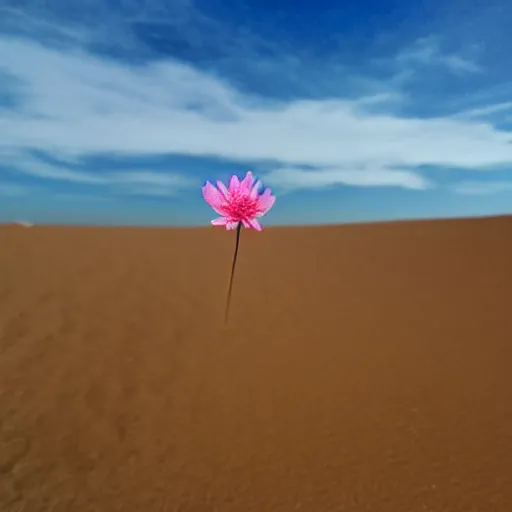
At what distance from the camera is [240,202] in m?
1.90

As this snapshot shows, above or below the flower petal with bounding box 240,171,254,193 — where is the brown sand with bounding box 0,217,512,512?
below

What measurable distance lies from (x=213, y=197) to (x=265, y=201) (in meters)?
0.20

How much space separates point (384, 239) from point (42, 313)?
686cm

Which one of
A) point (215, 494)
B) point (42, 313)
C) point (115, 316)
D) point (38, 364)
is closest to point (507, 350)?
point (215, 494)

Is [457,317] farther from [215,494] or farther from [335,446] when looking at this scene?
[215,494]

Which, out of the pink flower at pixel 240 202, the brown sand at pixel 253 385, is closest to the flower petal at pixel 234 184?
the pink flower at pixel 240 202

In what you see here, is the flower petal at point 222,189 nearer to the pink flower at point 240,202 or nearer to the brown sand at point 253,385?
the pink flower at point 240,202

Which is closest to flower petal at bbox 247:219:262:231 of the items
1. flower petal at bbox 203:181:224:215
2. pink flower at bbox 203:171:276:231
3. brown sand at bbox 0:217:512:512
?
pink flower at bbox 203:171:276:231

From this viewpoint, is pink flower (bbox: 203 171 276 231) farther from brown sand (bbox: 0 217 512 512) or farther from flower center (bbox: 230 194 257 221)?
brown sand (bbox: 0 217 512 512)

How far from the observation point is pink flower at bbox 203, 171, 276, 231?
6.15 ft

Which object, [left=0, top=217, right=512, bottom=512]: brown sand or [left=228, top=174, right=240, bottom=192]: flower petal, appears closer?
[left=228, top=174, right=240, bottom=192]: flower petal

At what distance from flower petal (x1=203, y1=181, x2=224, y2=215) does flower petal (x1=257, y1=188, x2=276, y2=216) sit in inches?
5.7

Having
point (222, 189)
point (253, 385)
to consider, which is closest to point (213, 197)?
point (222, 189)

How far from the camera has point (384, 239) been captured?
10891 mm
